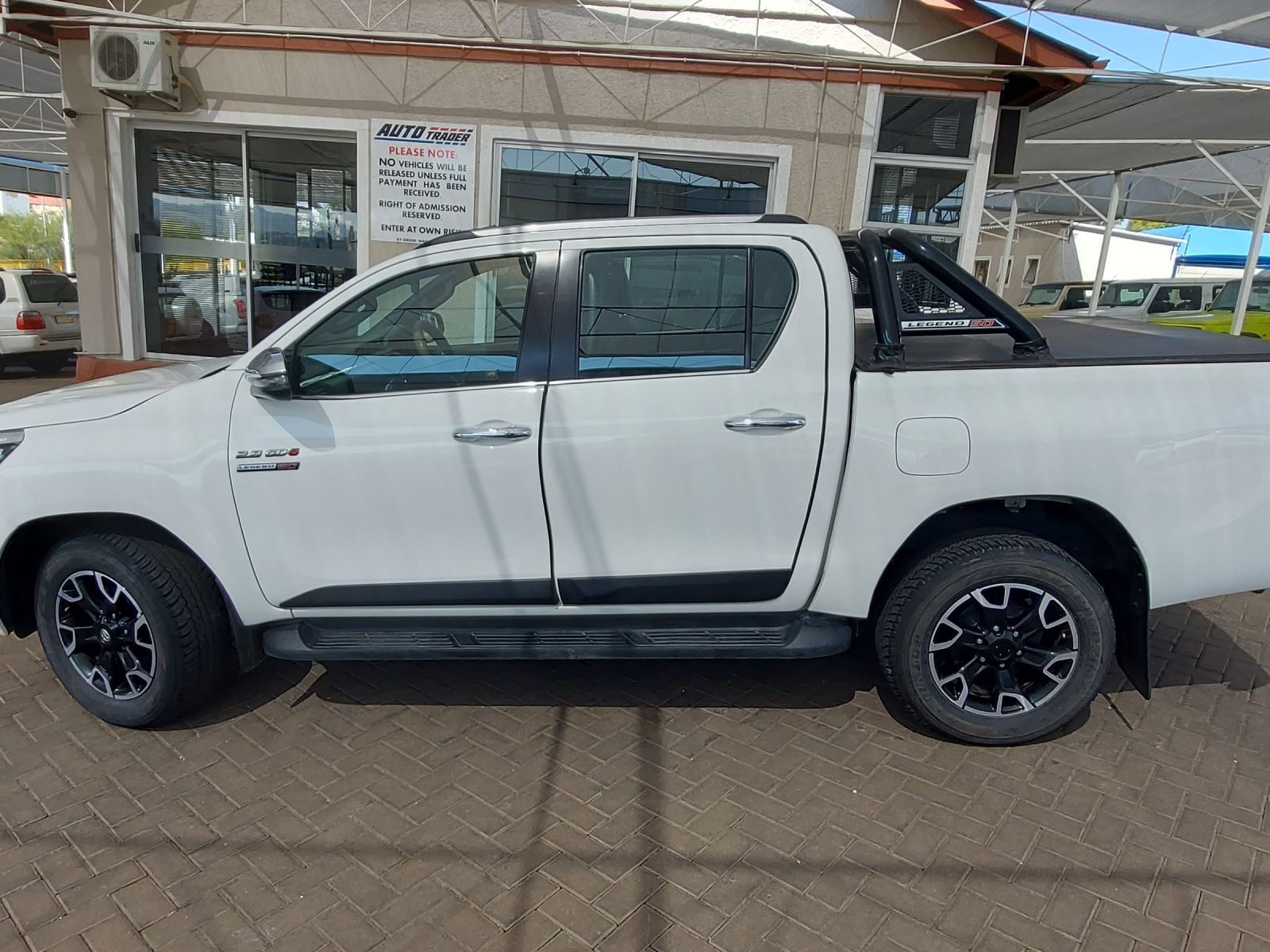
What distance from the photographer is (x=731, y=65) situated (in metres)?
7.15

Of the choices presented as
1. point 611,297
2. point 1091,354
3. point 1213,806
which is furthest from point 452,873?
point 1091,354

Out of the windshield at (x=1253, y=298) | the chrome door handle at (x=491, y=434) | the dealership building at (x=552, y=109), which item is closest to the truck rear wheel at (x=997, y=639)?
the chrome door handle at (x=491, y=434)

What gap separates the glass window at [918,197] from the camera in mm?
7480

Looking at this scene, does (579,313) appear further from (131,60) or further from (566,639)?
(131,60)

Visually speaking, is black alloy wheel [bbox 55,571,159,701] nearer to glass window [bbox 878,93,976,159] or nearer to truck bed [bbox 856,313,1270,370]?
truck bed [bbox 856,313,1270,370]

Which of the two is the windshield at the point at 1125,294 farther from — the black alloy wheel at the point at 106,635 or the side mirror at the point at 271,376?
the black alloy wheel at the point at 106,635

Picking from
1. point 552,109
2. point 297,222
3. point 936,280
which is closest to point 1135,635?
point 936,280

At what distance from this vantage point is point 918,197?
7559mm

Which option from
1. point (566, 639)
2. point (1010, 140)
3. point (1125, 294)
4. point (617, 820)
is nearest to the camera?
point (617, 820)

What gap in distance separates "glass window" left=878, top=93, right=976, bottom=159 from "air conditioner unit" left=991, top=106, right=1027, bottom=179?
1.31ft

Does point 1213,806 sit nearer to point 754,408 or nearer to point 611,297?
point 754,408

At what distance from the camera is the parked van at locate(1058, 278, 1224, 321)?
1569cm

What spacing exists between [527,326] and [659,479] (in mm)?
770

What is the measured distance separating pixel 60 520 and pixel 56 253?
60.6 m
